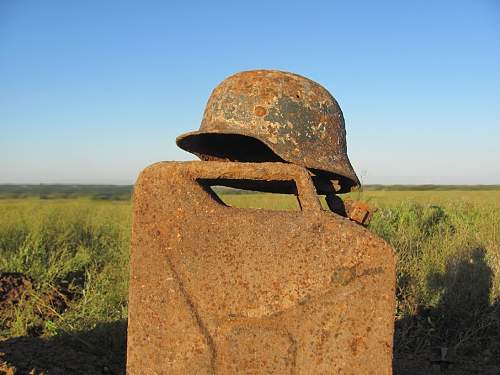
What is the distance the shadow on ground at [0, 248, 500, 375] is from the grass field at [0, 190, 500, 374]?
0.5 inches

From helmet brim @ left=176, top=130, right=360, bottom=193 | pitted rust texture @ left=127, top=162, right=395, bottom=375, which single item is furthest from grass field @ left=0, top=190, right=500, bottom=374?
pitted rust texture @ left=127, top=162, right=395, bottom=375

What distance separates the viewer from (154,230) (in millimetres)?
1754

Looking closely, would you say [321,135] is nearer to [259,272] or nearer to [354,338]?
[259,272]

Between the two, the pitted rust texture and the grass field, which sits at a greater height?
the pitted rust texture

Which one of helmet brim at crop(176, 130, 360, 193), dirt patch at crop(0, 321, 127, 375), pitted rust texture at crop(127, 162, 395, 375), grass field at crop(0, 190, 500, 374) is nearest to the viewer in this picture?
pitted rust texture at crop(127, 162, 395, 375)

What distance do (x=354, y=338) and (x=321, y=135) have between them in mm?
799

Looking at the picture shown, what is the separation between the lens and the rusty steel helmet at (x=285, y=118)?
2.01 m

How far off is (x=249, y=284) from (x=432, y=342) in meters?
3.53

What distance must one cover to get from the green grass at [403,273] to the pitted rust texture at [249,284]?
2.92 m

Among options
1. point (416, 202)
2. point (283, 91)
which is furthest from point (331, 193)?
point (416, 202)

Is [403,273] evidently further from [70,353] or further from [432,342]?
[70,353]

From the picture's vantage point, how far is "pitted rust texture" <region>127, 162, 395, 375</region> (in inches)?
63.6

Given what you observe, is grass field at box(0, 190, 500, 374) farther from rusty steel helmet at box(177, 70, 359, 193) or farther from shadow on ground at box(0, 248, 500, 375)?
rusty steel helmet at box(177, 70, 359, 193)

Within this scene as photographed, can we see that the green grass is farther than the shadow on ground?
Yes
